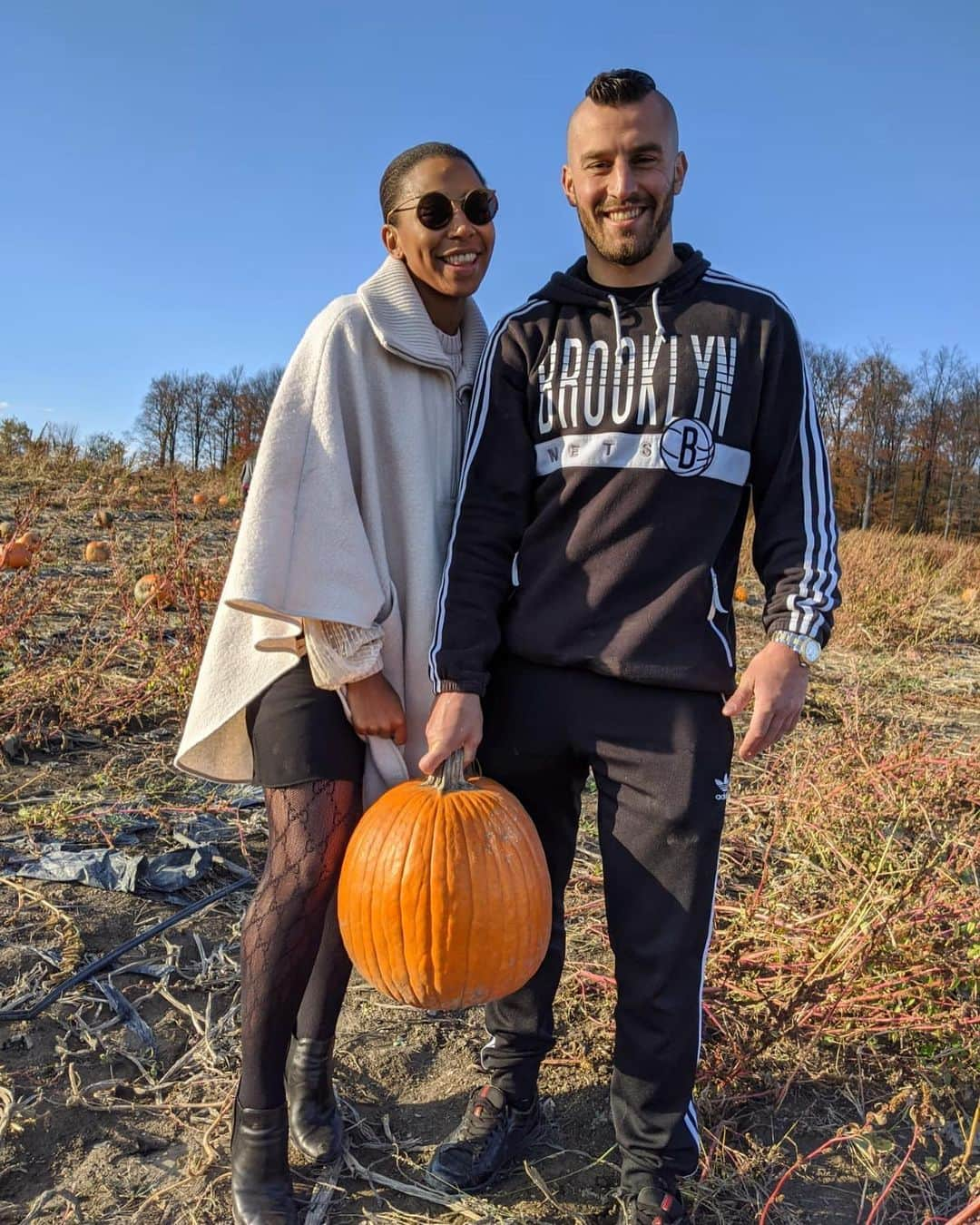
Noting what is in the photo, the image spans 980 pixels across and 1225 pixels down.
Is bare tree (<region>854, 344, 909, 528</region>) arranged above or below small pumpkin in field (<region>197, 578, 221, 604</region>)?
above

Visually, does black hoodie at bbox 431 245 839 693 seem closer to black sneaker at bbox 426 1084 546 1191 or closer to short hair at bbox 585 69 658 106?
short hair at bbox 585 69 658 106

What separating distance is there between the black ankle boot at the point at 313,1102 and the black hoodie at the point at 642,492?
0.93 m

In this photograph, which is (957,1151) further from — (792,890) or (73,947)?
(73,947)

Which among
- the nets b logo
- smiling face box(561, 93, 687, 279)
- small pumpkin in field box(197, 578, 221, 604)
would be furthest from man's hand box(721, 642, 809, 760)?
small pumpkin in field box(197, 578, 221, 604)

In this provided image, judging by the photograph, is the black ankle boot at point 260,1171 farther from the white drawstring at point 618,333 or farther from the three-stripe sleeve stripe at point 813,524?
the white drawstring at point 618,333

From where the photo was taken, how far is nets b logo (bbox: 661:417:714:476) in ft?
6.25

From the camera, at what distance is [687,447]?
75.0 inches

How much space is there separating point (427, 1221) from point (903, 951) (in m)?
1.37

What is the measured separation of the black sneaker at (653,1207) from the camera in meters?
1.87

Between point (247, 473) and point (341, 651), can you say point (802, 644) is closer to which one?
point (341, 651)

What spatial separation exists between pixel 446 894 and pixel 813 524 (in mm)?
1004

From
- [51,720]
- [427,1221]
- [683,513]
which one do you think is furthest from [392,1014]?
[51,720]

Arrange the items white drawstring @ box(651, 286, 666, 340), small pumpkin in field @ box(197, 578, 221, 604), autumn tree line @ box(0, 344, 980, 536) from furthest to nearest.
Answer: autumn tree line @ box(0, 344, 980, 536) < small pumpkin in field @ box(197, 578, 221, 604) < white drawstring @ box(651, 286, 666, 340)

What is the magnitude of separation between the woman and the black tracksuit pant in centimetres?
32
